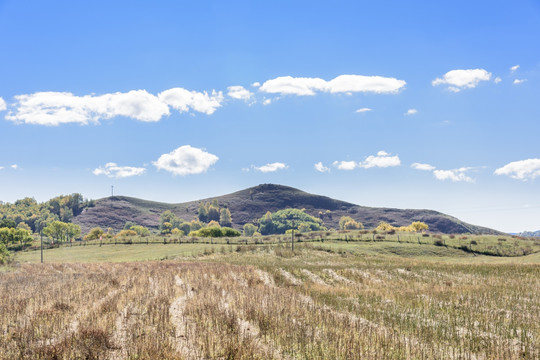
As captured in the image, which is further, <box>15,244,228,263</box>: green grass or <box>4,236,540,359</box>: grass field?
<box>15,244,228,263</box>: green grass

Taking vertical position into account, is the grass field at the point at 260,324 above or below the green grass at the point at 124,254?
above

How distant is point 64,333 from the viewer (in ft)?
37.0

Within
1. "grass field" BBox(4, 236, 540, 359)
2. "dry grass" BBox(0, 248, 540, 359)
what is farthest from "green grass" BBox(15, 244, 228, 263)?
"dry grass" BBox(0, 248, 540, 359)

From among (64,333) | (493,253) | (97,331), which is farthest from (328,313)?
(493,253)

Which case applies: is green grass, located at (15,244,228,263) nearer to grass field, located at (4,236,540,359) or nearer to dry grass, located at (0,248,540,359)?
grass field, located at (4,236,540,359)

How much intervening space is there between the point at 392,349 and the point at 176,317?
8.09 metres

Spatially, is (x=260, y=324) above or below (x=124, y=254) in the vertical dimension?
above

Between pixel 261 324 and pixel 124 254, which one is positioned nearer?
pixel 261 324

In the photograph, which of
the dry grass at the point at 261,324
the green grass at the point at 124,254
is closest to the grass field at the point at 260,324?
the dry grass at the point at 261,324

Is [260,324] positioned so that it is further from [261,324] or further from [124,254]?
[124,254]

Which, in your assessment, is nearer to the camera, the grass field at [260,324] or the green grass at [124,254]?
the grass field at [260,324]

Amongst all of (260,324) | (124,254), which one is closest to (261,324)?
(260,324)

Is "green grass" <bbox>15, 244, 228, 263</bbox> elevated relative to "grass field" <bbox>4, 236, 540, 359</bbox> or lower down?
lower down

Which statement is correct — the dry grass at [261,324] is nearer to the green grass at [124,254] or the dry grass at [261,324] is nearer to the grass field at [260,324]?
the grass field at [260,324]
